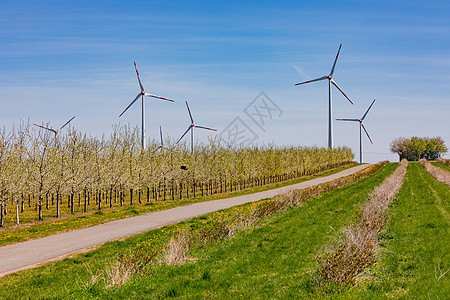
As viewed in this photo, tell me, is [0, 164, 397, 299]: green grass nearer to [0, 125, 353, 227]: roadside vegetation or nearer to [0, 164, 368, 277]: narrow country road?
[0, 164, 368, 277]: narrow country road

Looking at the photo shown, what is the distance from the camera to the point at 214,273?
10820 millimetres

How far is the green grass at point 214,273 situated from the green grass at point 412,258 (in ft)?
6.66

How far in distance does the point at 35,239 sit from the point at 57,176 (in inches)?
495

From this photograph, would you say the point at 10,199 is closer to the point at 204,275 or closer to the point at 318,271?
the point at 204,275

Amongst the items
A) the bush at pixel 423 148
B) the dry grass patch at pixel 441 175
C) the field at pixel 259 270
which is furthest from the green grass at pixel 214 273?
the bush at pixel 423 148

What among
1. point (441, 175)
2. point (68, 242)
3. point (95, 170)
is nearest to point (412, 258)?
point (68, 242)

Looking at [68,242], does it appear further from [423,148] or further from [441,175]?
[423,148]

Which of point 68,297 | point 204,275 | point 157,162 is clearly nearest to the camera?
point 68,297

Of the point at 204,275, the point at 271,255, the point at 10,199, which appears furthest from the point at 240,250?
the point at 10,199

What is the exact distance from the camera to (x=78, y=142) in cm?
3478

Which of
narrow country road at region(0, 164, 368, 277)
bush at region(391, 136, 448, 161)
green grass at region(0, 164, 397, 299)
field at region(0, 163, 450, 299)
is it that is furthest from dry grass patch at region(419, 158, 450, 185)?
bush at region(391, 136, 448, 161)

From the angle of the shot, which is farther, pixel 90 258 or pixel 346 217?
pixel 346 217

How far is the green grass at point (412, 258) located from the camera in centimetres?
868

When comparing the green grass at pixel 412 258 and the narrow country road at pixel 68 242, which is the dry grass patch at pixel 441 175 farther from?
the narrow country road at pixel 68 242
